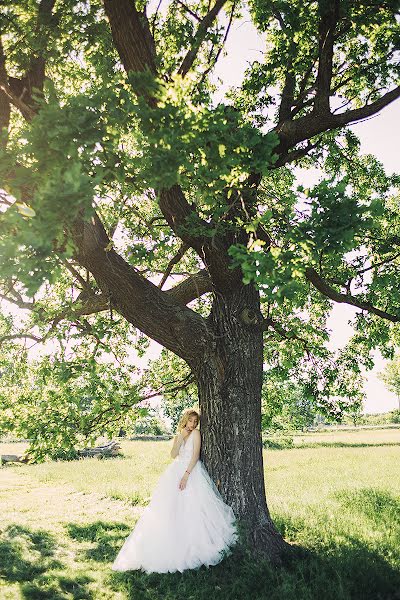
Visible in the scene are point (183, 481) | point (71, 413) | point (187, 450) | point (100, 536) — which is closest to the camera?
point (183, 481)

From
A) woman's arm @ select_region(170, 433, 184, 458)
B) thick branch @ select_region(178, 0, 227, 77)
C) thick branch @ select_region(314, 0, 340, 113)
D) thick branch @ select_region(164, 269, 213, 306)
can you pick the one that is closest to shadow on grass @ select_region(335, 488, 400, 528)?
woman's arm @ select_region(170, 433, 184, 458)

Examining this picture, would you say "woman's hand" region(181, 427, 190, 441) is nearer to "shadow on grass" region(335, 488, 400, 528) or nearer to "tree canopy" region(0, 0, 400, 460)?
"tree canopy" region(0, 0, 400, 460)

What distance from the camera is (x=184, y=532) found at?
689 cm

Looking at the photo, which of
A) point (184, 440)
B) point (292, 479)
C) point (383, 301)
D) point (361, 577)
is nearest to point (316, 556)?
point (361, 577)

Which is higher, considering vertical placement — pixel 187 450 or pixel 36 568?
pixel 187 450

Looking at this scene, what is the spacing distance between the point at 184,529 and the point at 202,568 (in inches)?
23.5

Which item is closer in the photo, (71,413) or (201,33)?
(201,33)

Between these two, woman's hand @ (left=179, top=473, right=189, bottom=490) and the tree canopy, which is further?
woman's hand @ (left=179, top=473, right=189, bottom=490)

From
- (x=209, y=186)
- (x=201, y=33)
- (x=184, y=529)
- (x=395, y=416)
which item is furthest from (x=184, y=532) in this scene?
(x=395, y=416)

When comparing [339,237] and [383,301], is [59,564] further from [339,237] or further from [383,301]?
[383,301]

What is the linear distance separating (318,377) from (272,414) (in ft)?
4.92

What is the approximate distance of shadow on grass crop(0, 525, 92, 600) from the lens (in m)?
6.03

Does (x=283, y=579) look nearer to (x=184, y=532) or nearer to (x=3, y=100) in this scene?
(x=184, y=532)

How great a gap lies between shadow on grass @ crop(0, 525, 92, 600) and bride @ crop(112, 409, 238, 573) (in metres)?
0.87
